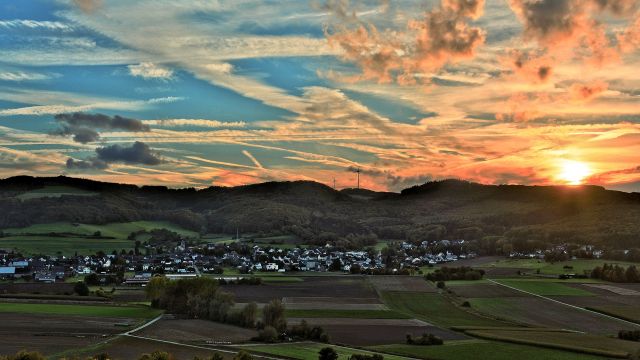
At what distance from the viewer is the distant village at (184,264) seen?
482 ft

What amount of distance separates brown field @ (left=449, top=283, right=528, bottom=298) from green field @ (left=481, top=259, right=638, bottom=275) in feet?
91.9

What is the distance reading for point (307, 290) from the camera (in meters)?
126

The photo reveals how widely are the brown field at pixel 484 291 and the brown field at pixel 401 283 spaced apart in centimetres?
539

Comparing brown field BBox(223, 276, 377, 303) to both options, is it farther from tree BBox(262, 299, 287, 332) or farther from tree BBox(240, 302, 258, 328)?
tree BBox(262, 299, 287, 332)

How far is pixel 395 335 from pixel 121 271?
86899 mm

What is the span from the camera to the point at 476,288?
126312 mm

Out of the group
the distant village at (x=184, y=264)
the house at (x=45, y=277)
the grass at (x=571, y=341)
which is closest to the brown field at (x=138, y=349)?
the grass at (x=571, y=341)

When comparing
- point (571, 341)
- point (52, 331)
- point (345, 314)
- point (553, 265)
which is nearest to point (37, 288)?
point (52, 331)

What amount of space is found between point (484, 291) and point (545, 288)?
12221mm

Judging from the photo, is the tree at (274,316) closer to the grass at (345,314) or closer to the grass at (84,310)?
the grass at (345,314)

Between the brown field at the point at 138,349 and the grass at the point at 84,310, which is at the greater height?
the grass at the point at 84,310

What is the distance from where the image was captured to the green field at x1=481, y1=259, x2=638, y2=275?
150125 mm

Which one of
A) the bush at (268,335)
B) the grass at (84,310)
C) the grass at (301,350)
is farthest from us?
the grass at (84,310)

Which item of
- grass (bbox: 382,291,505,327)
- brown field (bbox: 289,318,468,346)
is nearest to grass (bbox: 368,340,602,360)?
brown field (bbox: 289,318,468,346)
